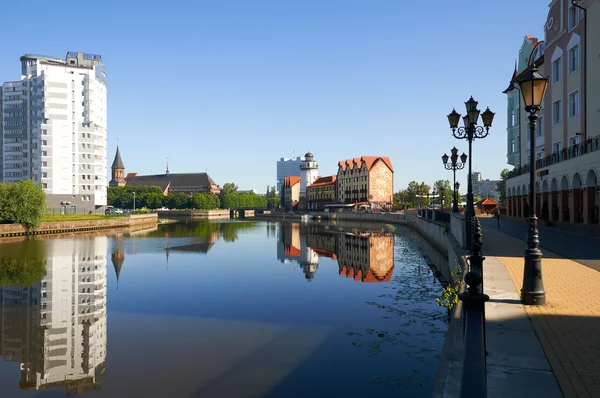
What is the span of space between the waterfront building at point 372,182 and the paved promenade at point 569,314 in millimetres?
95402

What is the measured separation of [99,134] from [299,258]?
77.7 meters

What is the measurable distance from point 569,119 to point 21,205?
6224 cm

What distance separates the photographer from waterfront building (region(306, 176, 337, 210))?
138 meters

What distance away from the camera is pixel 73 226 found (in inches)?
2648

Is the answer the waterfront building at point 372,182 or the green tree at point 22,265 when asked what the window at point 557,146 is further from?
the waterfront building at point 372,182

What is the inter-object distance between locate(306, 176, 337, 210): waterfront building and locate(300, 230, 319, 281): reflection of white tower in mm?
93706

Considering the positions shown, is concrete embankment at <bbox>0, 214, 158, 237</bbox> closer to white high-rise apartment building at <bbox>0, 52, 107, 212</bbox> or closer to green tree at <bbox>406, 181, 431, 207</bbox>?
white high-rise apartment building at <bbox>0, 52, 107, 212</bbox>

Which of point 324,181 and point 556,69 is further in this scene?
point 324,181

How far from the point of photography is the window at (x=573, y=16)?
3478cm

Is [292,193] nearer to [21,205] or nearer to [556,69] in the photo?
[21,205]

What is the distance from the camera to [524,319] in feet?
31.3

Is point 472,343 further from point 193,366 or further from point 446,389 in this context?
point 193,366

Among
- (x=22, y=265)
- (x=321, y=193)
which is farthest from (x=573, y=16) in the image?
(x=321, y=193)

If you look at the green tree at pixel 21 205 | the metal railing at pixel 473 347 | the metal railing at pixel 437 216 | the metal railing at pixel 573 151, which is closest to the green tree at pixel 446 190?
the metal railing at pixel 437 216
